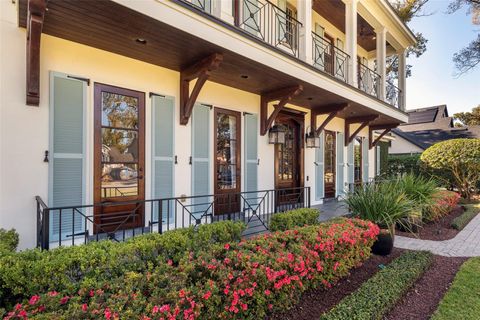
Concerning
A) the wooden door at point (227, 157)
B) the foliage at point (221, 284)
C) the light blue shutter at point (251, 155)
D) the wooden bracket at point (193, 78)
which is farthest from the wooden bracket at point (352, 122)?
the foliage at point (221, 284)

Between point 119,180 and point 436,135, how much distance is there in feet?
80.3

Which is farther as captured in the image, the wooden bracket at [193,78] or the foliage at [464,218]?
the foliage at [464,218]

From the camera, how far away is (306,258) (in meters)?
2.74

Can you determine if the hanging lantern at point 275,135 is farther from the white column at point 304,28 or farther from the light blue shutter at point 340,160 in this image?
the light blue shutter at point 340,160

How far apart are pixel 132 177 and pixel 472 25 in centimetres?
1964

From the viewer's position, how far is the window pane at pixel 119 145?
13.7 feet

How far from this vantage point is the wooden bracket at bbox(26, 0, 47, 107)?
9.19ft

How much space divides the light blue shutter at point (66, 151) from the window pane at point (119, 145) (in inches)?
13.3

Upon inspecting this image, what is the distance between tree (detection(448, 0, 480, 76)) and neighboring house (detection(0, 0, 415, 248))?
11.4 metres

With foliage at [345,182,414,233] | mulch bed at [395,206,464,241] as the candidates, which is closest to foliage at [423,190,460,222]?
mulch bed at [395,206,464,241]

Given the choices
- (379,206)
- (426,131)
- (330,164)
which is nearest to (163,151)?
(379,206)

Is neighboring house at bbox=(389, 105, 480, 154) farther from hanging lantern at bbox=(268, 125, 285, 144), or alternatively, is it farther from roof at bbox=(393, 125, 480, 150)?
hanging lantern at bbox=(268, 125, 285, 144)

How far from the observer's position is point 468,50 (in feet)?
49.6

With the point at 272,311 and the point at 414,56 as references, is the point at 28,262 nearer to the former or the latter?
the point at 272,311
